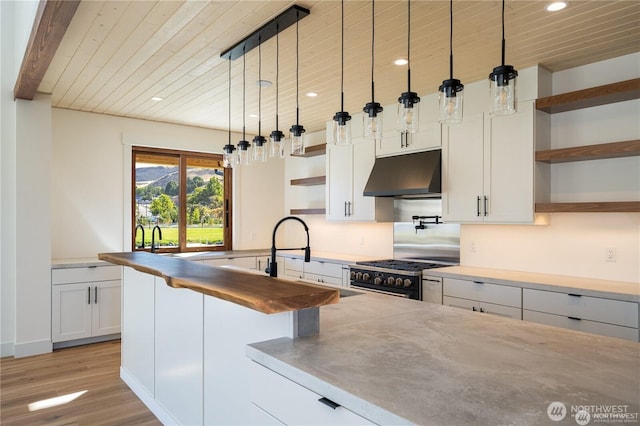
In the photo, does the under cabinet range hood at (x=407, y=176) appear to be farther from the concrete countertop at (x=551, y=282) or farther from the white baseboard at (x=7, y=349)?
the white baseboard at (x=7, y=349)

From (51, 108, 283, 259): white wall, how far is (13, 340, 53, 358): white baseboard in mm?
1042

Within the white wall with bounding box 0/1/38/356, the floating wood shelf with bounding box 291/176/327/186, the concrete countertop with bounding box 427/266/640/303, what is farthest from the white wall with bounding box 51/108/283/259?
the concrete countertop with bounding box 427/266/640/303

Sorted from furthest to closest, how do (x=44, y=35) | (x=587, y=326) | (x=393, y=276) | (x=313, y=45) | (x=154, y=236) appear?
1. (x=154, y=236)
2. (x=393, y=276)
3. (x=313, y=45)
4. (x=587, y=326)
5. (x=44, y=35)

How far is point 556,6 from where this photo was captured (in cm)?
243

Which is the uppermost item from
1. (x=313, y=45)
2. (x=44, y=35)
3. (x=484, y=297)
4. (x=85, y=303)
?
(x=313, y=45)

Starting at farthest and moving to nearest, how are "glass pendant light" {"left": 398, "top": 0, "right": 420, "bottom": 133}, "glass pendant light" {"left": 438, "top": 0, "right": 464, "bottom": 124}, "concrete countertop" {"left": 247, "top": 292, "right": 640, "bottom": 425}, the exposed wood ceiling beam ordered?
the exposed wood ceiling beam
"glass pendant light" {"left": 398, "top": 0, "right": 420, "bottom": 133}
"glass pendant light" {"left": 438, "top": 0, "right": 464, "bottom": 124}
"concrete countertop" {"left": 247, "top": 292, "right": 640, "bottom": 425}

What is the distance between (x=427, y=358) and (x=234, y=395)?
3.84 feet

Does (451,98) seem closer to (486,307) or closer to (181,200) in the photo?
(486,307)

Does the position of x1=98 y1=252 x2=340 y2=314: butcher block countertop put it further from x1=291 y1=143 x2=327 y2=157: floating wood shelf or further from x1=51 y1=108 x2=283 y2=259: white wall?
x1=291 y1=143 x2=327 y2=157: floating wood shelf

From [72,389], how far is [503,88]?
12.6 feet

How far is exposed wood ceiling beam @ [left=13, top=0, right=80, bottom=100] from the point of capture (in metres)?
2.28

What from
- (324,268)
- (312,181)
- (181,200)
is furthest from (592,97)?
(181,200)

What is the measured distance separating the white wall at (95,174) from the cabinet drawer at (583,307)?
463 cm

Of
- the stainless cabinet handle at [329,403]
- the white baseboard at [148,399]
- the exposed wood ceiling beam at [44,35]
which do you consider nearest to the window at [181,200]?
the exposed wood ceiling beam at [44,35]
